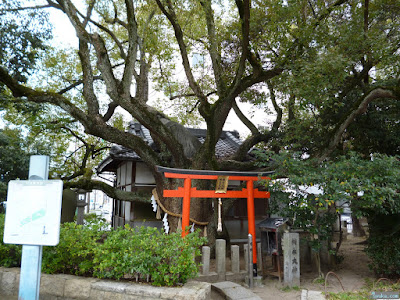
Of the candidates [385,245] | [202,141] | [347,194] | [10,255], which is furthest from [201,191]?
[202,141]

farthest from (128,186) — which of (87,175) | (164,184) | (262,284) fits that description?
(262,284)

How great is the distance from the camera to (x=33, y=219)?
2854mm

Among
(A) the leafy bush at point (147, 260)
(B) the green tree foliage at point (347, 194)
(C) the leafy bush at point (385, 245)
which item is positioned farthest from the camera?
(C) the leafy bush at point (385, 245)

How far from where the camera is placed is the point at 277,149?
35.2 ft

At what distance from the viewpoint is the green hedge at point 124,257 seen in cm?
399

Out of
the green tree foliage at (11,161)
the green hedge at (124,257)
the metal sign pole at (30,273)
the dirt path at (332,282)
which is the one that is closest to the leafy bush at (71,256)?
the green hedge at (124,257)

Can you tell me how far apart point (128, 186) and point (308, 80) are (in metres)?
8.15

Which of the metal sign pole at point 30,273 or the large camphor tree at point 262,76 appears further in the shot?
the large camphor tree at point 262,76

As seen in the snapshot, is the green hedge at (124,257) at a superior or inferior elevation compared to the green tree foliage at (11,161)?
inferior

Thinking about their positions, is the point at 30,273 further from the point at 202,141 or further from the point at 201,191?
the point at 202,141

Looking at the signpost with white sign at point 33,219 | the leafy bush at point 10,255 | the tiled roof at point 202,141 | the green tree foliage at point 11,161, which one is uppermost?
the tiled roof at point 202,141

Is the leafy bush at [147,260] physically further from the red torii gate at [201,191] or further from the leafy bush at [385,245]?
the leafy bush at [385,245]

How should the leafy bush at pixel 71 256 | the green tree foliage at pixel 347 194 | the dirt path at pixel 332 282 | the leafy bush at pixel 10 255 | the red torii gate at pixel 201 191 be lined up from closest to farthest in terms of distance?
the leafy bush at pixel 71 256
the leafy bush at pixel 10 255
the green tree foliage at pixel 347 194
the dirt path at pixel 332 282
the red torii gate at pixel 201 191

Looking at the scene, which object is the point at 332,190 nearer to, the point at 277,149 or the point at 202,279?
the point at 202,279
